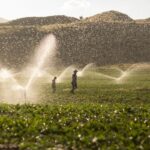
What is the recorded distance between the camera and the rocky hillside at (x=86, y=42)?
422ft

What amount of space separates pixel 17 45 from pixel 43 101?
9276cm

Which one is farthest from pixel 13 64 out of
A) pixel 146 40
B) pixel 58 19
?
pixel 58 19

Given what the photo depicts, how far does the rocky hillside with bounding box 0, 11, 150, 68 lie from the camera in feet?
422

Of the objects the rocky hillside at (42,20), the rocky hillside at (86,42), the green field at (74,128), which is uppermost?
the rocky hillside at (42,20)

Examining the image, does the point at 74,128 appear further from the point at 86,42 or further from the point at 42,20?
the point at 42,20

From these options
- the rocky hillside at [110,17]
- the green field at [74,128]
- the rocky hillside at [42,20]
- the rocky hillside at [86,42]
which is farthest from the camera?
the rocky hillside at [42,20]

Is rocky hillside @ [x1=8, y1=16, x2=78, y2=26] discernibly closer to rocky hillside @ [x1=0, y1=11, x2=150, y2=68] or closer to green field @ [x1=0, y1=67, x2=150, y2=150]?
rocky hillside @ [x1=0, y1=11, x2=150, y2=68]

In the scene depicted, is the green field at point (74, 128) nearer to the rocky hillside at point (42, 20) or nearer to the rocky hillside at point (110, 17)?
the rocky hillside at point (110, 17)

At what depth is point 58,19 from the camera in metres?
180

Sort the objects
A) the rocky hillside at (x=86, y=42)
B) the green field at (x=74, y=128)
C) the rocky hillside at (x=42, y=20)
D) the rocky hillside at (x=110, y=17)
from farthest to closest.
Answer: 1. the rocky hillside at (x=42, y=20)
2. the rocky hillside at (x=110, y=17)
3. the rocky hillside at (x=86, y=42)
4. the green field at (x=74, y=128)

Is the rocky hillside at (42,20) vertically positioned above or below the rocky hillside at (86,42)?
above

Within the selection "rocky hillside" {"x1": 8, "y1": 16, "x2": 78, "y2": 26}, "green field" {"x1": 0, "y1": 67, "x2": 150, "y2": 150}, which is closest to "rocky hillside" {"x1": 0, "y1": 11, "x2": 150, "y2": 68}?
"rocky hillside" {"x1": 8, "y1": 16, "x2": 78, "y2": 26}

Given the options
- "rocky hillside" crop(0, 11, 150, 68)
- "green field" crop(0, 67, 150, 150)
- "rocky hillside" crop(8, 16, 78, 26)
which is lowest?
"green field" crop(0, 67, 150, 150)

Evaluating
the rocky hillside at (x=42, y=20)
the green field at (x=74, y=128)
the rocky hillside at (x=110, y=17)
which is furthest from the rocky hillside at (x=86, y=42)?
the green field at (x=74, y=128)
